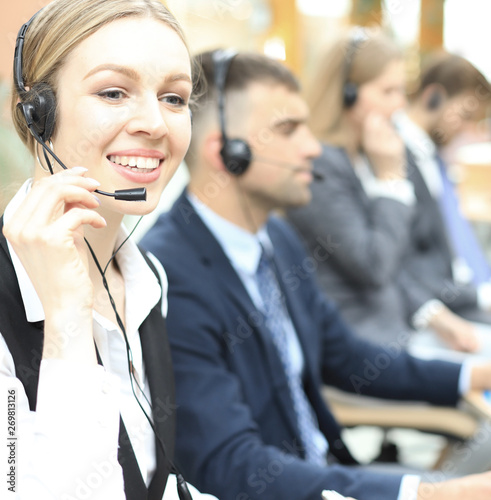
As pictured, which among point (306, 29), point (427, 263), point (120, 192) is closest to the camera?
point (120, 192)

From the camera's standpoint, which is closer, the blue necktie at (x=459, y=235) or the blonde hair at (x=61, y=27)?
the blonde hair at (x=61, y=27)

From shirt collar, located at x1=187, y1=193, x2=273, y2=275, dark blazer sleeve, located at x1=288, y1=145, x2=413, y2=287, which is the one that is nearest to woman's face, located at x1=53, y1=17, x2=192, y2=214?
shirt collar, located at x1=187, y1=193, x2=273, y2=275

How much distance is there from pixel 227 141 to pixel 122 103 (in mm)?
602

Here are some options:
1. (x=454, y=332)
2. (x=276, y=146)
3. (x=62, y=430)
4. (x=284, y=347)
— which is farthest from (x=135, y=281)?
(x=454, y=332)

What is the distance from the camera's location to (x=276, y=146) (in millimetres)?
1435

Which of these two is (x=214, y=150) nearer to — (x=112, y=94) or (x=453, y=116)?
(x=112, y=94)

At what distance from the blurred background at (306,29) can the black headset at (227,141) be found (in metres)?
0.08

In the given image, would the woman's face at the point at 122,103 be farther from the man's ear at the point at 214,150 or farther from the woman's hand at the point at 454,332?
the woman's hand at the point at 454,332

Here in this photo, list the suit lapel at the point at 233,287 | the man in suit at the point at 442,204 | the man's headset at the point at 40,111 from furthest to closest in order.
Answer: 1. the man in suit at the point at 442,204
2. the suit lapel at the point at 233,287
3. the man's headset at the point at 40,111

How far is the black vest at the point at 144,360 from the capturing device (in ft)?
2.32

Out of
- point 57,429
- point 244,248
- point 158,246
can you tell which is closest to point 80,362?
point 57,429

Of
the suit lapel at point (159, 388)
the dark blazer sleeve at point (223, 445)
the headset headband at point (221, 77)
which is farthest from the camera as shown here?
the headset headband at point (221, 77)

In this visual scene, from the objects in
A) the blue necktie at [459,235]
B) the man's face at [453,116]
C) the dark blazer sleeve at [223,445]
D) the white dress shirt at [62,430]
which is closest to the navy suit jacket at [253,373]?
the dark blazer sleeve at [223,445]

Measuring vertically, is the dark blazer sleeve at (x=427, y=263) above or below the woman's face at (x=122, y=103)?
below
